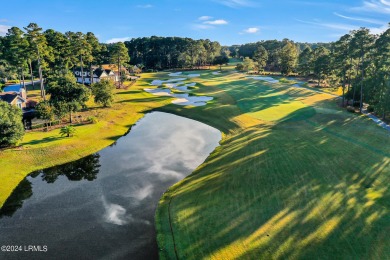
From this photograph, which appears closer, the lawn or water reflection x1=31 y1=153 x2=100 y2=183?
the lawn

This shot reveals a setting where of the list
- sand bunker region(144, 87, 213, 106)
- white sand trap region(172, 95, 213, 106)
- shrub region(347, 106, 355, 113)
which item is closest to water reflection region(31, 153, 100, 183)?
white sand trap region(172, 95, 213, 106)

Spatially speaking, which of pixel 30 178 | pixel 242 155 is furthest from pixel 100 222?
pixel 242 155

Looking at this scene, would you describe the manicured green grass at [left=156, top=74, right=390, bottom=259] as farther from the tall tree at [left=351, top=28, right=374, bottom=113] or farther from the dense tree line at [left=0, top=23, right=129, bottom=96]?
the dense tree line at [left=0, top=23, right=129, bottom=96]

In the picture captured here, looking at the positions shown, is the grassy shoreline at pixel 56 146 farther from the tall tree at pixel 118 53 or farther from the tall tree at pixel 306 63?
the tall tree at pixel 306 63

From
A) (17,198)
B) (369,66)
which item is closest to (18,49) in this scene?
(17,198)

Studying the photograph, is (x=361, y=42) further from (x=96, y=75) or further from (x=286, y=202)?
(x=96, y=75)

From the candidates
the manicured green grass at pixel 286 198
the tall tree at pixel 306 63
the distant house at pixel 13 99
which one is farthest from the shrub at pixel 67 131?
the tall tree at pixel 306 63
